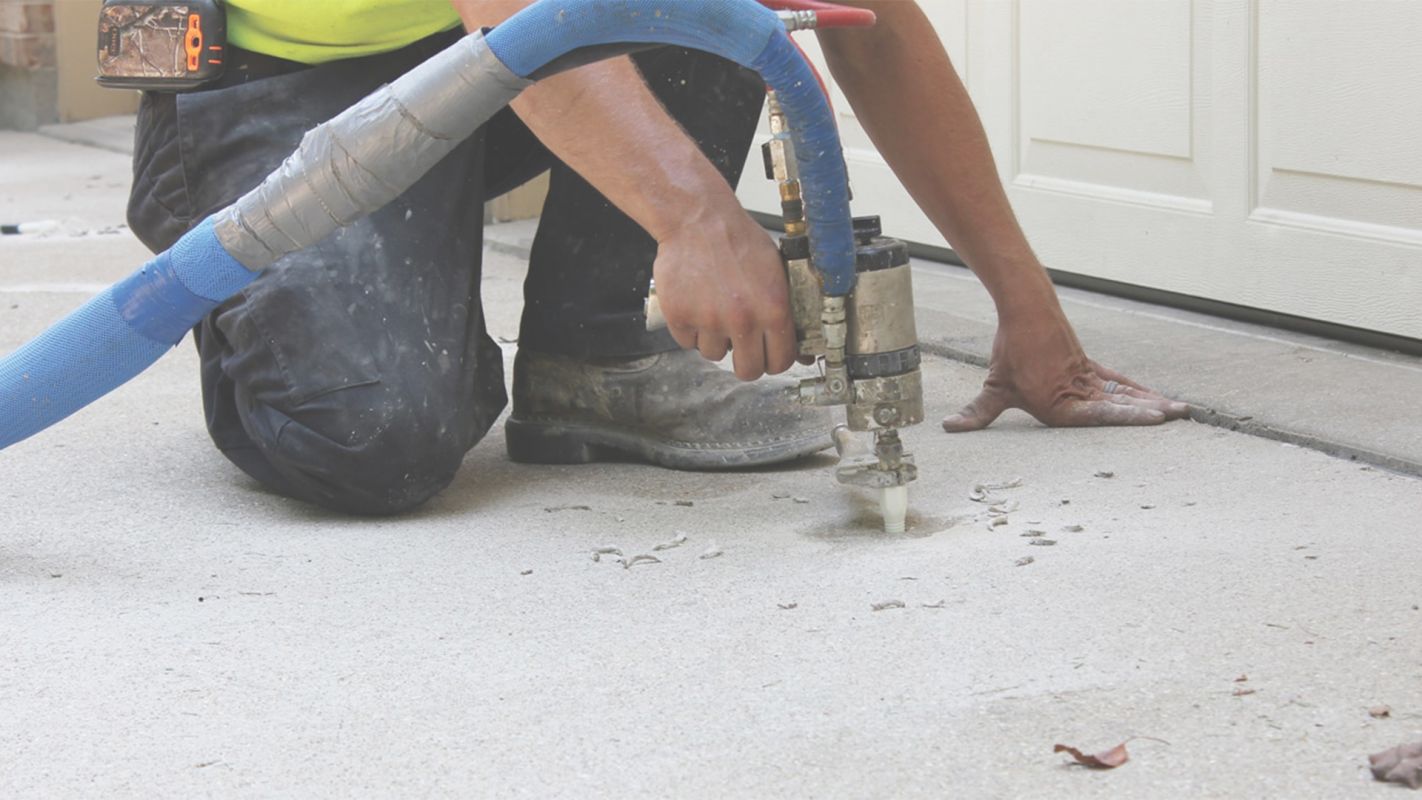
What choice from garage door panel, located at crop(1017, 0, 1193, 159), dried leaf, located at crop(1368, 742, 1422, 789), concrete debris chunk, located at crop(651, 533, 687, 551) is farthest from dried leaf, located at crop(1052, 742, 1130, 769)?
garage door panel, located at crop(1017, 0, 1193, 159)

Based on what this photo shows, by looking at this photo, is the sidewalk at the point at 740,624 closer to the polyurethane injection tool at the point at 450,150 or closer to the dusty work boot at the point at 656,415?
the dusty work boot at the point at 656,415

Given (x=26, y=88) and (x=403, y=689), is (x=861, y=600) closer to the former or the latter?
(x=403, y=689)

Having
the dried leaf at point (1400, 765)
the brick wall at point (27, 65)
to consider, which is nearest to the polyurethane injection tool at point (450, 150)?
the dried leaf at point (1400, 765)

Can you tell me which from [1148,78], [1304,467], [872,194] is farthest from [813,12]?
[872,194]

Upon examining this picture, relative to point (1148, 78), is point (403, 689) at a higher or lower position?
lower

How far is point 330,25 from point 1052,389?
93cm

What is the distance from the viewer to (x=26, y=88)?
6.21 metres

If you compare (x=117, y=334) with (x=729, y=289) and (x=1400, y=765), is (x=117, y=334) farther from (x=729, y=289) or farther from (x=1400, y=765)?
(x=1400, y=765)

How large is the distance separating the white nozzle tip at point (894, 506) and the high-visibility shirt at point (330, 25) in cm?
77

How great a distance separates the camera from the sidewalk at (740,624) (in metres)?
1.15

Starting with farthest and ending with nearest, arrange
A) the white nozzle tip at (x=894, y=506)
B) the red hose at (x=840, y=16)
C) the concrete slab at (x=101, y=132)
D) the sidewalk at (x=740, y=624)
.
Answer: the concrete slab at (x=101, y=132)
the white nozzle tip at (x=894, y=506)
the red hose at (x=840, y=16)
the sidewalk at (x=740, y=624)

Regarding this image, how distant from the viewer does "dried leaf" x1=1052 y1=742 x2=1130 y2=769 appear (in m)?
1.10

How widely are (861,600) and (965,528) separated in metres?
0.23

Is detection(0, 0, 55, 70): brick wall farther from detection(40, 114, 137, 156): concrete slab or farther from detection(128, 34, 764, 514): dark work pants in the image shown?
detection(128, 34, 764, 514): dark work pants
